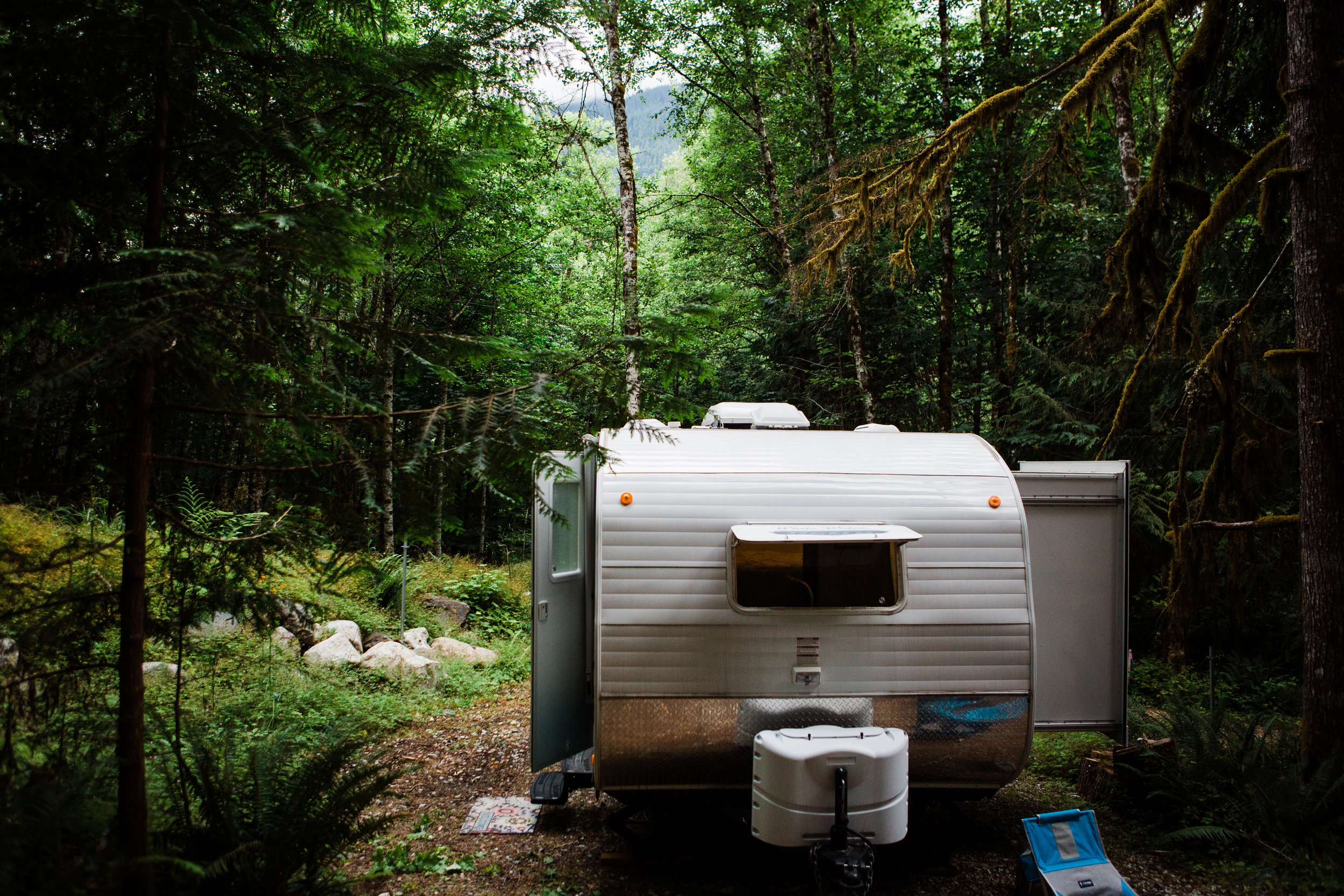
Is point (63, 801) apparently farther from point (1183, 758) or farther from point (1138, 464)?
point (1138, 464)

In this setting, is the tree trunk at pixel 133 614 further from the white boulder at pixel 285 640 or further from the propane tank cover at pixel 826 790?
the white boulder at pixel 285 640

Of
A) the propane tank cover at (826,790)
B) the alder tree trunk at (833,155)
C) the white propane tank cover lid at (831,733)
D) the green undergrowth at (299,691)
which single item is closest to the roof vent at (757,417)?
the white propane tank cover lid at (831,733)

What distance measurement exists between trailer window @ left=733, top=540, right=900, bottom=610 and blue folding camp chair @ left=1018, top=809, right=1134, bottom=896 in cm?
157

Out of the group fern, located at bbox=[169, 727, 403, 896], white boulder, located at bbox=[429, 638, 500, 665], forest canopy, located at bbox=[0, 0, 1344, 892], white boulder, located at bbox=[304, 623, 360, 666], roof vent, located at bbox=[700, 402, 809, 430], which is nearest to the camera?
forest canopy, located at bbox=[0, 0, 1344, 892]

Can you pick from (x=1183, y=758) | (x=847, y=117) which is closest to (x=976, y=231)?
(x=847, y=117)

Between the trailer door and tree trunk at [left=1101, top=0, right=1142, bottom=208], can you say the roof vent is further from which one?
tree trunk at [left=1101, top=0, right=1142, bottom=208]

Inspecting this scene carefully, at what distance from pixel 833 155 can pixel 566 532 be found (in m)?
10.7

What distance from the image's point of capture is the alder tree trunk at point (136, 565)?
3.22 metres

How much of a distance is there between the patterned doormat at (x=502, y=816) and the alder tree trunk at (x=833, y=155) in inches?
312


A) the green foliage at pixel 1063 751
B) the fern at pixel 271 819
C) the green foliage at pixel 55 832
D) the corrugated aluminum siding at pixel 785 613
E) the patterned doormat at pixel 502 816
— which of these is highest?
the corrugated aluminum siding at pixel 785 613

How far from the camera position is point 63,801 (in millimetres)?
2947

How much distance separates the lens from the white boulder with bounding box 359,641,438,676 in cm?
908

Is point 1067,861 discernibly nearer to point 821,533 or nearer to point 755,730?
point 755,730

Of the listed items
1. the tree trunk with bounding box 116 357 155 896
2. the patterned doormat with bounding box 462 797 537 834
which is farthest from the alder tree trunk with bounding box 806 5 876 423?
the tree trunk with bounding box 116 357 155 896
